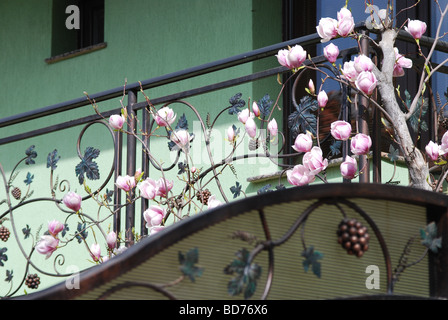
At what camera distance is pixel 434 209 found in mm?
2504

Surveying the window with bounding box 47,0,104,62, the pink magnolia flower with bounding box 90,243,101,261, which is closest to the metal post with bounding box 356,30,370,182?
the pink magnolia flower with bounding box 90,243,101,261

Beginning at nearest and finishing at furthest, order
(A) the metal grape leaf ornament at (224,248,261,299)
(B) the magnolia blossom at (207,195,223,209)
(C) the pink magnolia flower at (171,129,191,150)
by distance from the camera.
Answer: (A) the metal grape leaf ornament at (224,248,261,299) → (B) the magnolia blossom at (207,195,223,209) → (C) the pink magnolia flower at (171,129,191,150)

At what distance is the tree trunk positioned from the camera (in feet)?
10.7

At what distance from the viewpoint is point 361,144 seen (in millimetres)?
3340

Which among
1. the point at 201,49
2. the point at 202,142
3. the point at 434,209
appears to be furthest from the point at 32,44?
the point at 434,209

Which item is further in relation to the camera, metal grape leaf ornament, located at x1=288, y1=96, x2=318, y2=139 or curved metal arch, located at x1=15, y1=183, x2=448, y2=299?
metal grape leaf ornament, located at x1=288, y1=96, x2=318, y2=139

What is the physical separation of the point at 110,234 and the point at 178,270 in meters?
2.02

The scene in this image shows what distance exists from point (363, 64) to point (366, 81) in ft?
0.25

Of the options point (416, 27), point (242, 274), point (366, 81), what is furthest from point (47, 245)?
point (242, 274)

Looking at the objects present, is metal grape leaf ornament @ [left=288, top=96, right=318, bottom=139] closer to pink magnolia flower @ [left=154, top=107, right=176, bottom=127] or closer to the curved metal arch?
pink magnolia flower @ [left=154, top=107, right=176, bottom=127]

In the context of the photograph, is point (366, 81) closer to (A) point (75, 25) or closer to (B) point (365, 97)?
(B) point (365, 97)

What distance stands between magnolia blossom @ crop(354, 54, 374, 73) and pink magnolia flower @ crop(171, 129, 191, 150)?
0.97 meters

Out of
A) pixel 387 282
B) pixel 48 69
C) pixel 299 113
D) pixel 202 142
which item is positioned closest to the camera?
pixel 387 282
